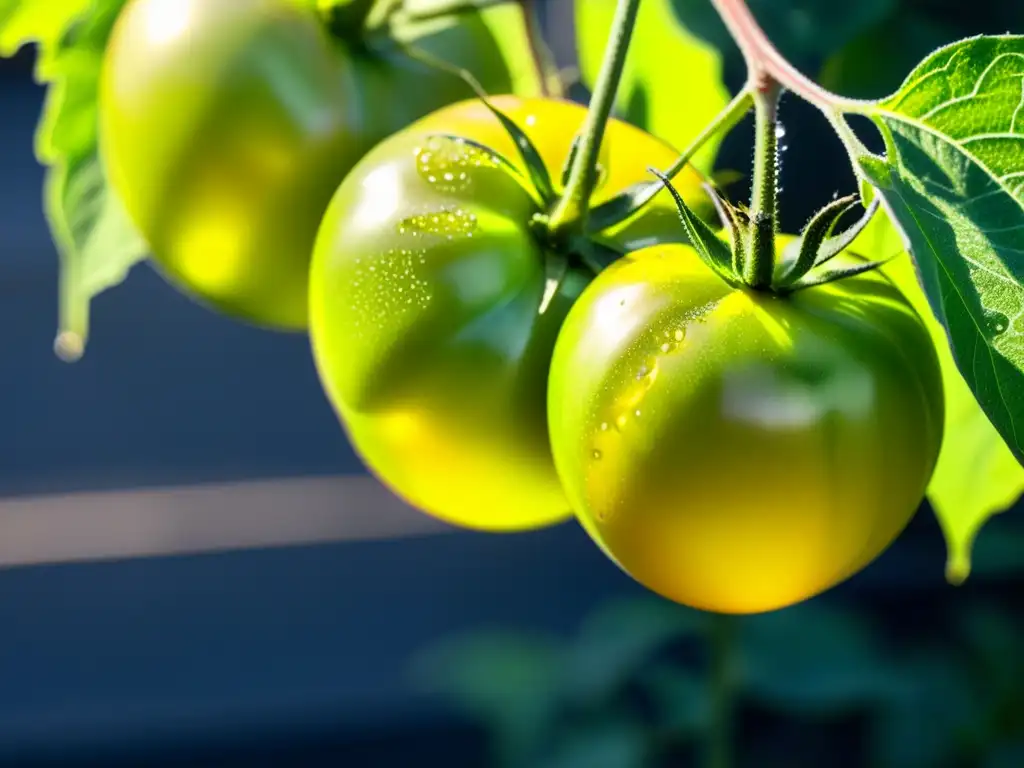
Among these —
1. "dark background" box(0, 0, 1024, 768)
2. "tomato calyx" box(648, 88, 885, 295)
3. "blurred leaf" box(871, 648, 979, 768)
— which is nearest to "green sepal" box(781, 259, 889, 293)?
"tomato calyx" box(648, 88, 885, 295)

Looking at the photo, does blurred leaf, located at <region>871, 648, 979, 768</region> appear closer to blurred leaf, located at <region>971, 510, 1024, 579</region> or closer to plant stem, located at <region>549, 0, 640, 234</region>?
blurred leaf, located at <region>971, 510, 1024, 579</region>

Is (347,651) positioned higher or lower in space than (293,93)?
lower

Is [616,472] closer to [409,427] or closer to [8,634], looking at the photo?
[409,427]

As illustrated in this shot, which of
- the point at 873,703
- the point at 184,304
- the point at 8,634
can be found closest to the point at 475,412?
the point at 873,703

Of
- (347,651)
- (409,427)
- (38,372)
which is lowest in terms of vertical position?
(347,651)

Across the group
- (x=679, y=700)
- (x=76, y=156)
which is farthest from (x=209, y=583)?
(x=76, y=156)

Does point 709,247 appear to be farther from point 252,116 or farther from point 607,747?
point 607,747
